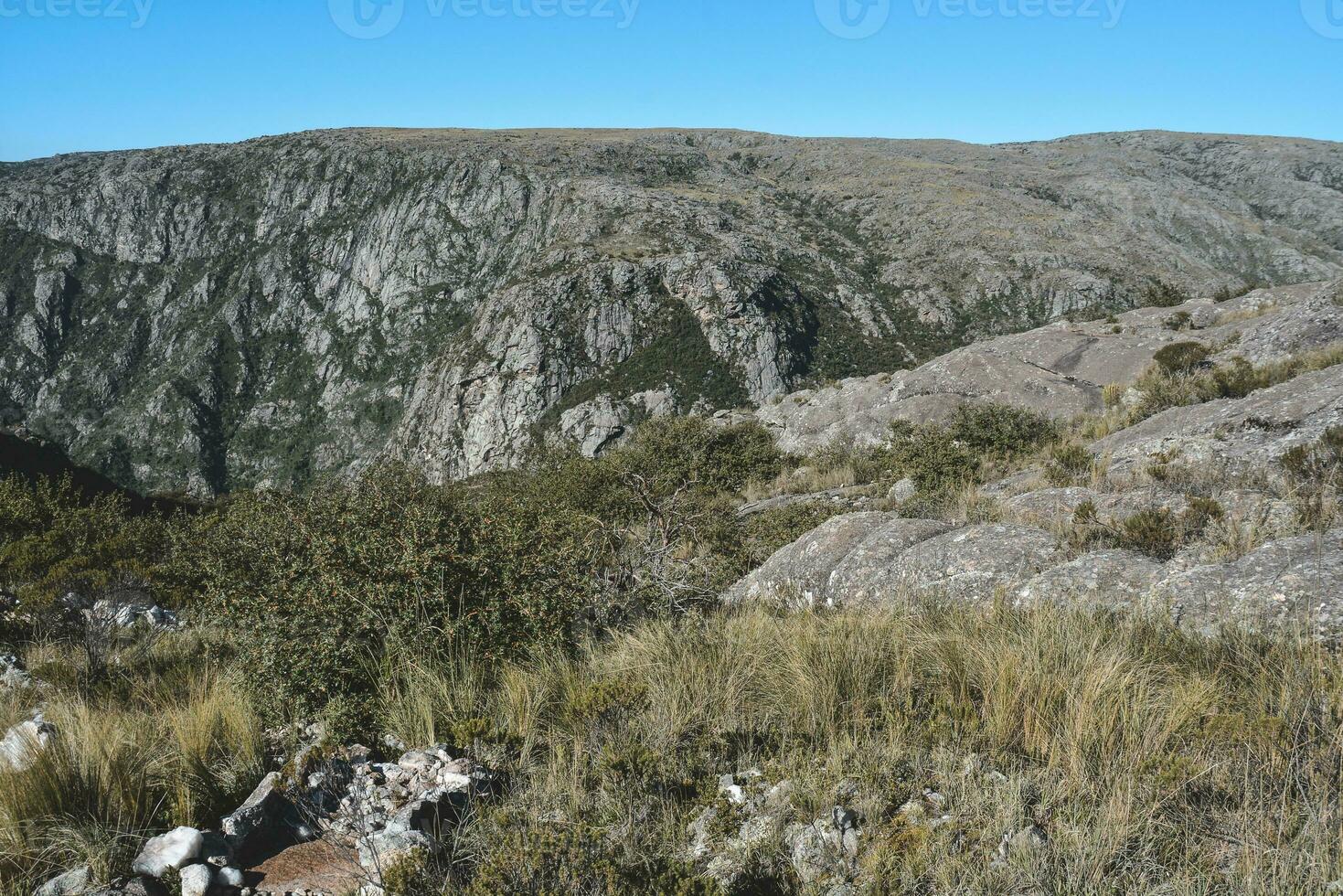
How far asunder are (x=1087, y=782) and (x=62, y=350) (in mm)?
140526

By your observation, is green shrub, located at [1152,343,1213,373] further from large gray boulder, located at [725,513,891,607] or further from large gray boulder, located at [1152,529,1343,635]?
large gray boulder, located at [1152,529,1343,635]

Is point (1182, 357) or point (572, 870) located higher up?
point (1182, 357)

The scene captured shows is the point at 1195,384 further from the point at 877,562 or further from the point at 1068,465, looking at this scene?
the point at 877,562

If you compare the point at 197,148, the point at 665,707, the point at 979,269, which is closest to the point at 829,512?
the point at 665,707

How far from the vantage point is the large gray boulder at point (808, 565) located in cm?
753

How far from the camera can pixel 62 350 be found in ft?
346

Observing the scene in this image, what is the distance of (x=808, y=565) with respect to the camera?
8.19m

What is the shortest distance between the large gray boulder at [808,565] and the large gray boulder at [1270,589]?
10.2ft

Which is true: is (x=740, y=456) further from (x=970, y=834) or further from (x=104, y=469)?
(x=104, y=469)

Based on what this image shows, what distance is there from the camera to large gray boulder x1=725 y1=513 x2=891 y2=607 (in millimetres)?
7527

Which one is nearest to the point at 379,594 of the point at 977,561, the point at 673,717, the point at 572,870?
Answer: the point at 673,717

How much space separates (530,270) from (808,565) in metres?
80.7

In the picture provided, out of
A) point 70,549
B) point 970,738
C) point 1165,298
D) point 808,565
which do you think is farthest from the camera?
point 1165,298

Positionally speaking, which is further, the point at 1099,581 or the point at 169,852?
the point at 1099,581
